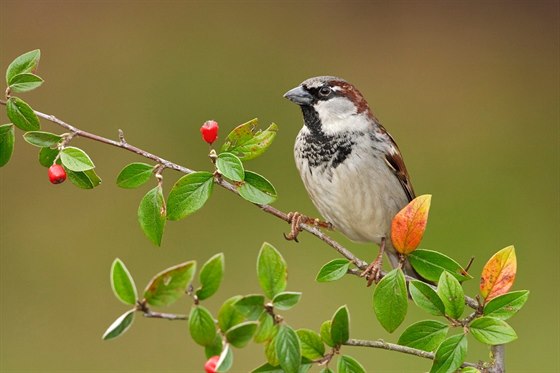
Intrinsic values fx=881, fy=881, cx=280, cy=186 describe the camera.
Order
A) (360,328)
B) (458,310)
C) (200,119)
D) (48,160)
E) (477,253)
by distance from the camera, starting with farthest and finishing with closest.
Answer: (200,119)
(477,253)
(360,328)
(48,160)
(458,310)

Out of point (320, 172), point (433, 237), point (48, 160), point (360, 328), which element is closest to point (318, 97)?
point (320, 172)

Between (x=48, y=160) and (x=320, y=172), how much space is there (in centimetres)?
49

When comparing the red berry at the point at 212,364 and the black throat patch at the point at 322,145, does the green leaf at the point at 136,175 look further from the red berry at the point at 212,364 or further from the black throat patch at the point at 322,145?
the black throat patch at the point at 322,145

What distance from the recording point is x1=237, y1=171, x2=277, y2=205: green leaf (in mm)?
743

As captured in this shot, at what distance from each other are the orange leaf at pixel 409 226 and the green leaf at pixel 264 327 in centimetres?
18

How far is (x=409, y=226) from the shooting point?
2.42 ft

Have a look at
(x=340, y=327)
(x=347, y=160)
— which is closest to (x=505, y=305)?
(x=340, y=327)

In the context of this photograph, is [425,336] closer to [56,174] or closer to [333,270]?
[333,270]

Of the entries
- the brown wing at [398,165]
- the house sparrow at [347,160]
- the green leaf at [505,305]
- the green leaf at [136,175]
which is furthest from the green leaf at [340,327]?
the brown wing at [398,165]

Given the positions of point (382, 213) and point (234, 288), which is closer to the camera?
point (382, 213)

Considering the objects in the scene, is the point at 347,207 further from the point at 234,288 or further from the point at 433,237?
the point at 433,237

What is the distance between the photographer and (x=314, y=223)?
118 centimetres

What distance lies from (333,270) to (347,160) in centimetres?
47

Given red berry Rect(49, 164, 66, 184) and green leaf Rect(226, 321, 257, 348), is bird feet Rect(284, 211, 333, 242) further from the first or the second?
green leaf Rect(226, 321, 257, 348)
